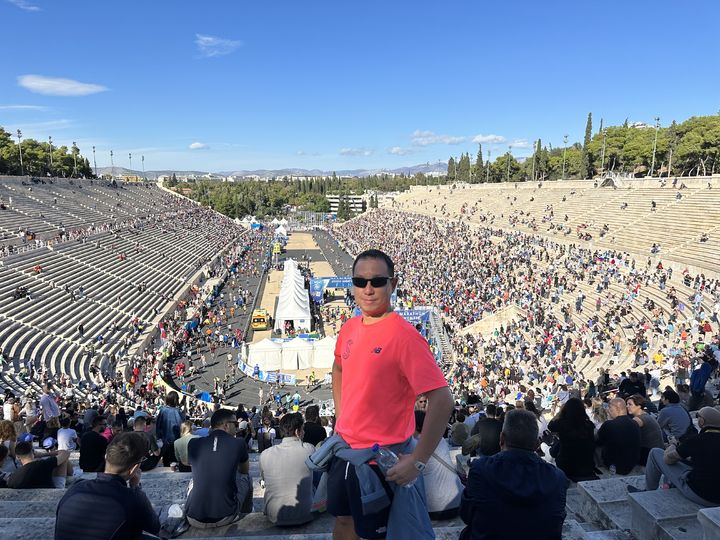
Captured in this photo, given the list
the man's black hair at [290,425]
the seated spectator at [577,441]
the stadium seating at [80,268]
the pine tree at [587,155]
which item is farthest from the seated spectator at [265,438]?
the pine tree at [587,155]

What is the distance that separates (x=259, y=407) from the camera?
17.8 meters

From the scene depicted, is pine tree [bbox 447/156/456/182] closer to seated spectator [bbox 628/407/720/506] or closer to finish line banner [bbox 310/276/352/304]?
finish line banner [bbox 310/276/352/304]

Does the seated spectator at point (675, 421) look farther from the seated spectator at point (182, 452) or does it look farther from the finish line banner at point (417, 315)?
the finish line banner at point (417, 315)

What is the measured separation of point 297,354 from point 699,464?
721 inches

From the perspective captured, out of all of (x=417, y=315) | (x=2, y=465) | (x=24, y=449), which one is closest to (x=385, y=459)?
(x=24, y=449)

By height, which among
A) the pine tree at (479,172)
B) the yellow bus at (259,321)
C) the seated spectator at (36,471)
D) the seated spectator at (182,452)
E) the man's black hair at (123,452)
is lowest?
the yellow bus at (259,321)

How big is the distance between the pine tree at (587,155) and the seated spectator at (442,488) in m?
67.0

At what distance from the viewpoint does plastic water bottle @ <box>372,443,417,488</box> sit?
252 centimetres

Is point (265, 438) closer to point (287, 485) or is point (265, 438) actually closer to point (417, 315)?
point (287, 485)

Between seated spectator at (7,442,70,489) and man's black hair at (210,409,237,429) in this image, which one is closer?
man's black hair at (210,409,237,429)

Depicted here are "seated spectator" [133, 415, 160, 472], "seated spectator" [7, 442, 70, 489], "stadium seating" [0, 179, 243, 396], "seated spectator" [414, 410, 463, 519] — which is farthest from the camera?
"stadium seating" [0, 179, 243, 396]

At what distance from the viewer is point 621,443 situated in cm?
507

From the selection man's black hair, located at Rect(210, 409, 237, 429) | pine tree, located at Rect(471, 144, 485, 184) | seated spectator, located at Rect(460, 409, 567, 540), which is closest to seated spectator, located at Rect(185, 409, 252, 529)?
man's black hair, located at Rect(210, 409, 237, 429)

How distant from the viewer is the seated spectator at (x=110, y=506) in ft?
8.64
